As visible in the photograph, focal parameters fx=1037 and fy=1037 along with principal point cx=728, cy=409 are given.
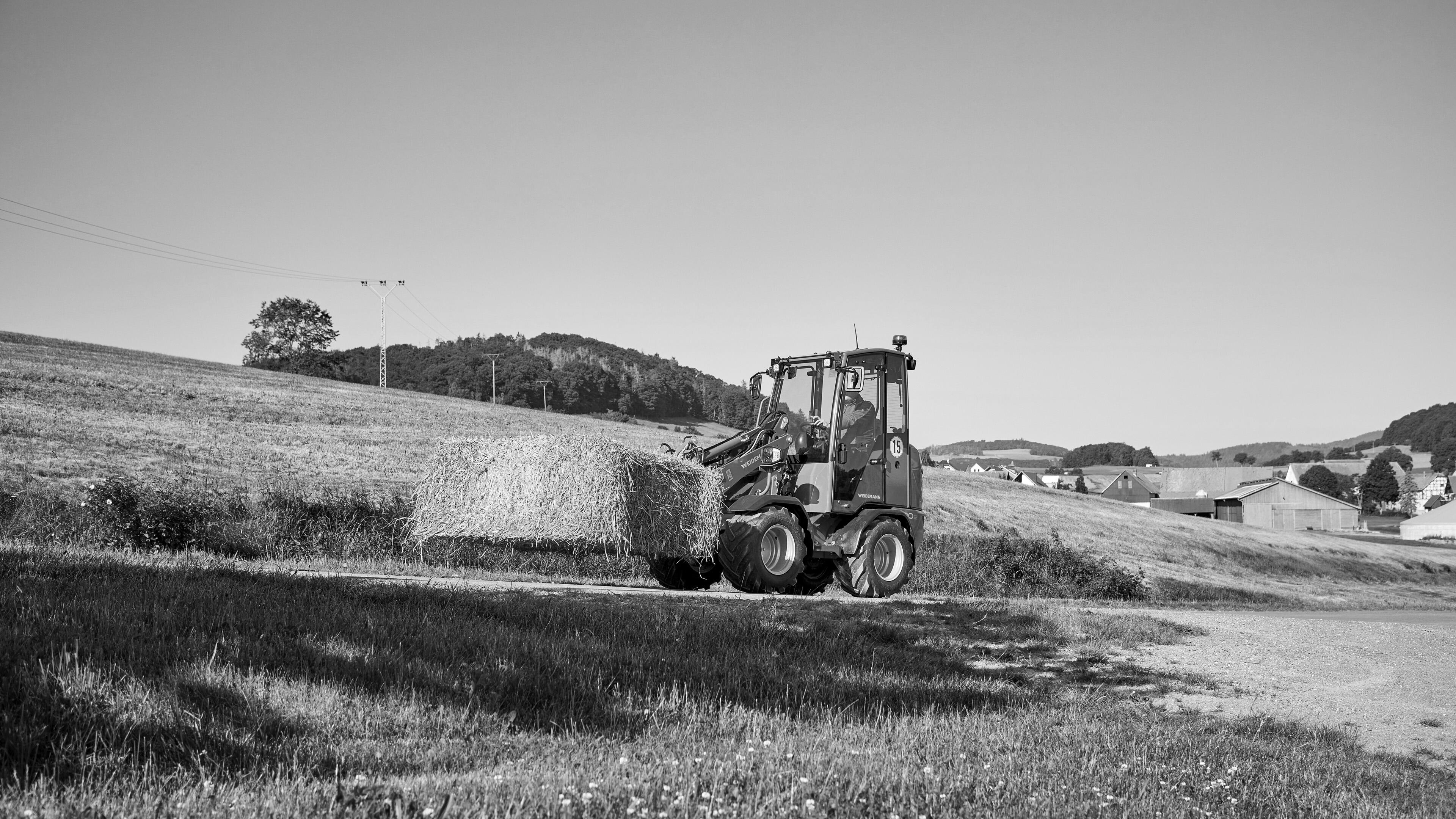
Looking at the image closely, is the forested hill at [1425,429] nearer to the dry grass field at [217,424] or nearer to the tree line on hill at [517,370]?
the tree line on hill at [517,370]

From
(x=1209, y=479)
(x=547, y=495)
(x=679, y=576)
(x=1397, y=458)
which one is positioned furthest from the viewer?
(x=1397, y=458)

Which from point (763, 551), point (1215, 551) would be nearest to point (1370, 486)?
point (1215, 551)

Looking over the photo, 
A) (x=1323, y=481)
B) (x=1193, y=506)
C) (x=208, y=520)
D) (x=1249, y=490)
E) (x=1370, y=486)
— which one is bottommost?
(x=1193, y=506)

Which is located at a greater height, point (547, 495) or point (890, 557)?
point (547, 495)

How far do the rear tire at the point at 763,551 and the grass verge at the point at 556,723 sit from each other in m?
4.31

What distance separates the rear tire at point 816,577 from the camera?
15672 mm

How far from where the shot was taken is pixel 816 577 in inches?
630

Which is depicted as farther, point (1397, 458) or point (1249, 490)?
point (1397, 458)

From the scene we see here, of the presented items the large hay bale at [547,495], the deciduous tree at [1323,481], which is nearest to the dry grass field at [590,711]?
the large hay bale at [547,495]

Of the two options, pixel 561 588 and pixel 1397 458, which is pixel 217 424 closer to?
pixel 561 588

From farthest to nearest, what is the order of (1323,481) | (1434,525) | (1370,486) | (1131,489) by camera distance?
(1370,486) → (1323,481) → (1131,489) → (1434,525)

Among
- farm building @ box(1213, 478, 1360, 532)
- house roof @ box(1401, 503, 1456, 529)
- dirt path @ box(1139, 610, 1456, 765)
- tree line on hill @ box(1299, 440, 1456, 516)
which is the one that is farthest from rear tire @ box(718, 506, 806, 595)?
tree line on hill @ box(1299, 440, 1456, 516)

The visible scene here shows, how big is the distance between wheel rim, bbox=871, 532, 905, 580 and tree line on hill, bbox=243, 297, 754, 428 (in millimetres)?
20314

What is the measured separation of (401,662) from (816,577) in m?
10.4
